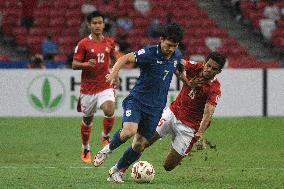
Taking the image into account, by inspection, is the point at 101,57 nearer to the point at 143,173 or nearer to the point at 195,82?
the point at 195,82

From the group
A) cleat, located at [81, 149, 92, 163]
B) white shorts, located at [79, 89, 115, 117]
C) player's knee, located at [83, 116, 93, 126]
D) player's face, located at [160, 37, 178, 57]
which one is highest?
player's face, located at [160, 37, 178, 57]

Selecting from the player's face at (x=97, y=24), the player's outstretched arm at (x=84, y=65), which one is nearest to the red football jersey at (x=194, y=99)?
the player's outstretched arm at (x=84, y=65)

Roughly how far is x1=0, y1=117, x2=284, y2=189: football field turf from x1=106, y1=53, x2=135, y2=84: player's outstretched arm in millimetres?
1305

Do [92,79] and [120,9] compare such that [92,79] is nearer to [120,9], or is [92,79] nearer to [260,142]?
[260,142]

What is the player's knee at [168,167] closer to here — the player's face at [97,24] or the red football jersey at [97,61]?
the red football jersey at [97,61]

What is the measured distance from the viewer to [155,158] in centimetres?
1566

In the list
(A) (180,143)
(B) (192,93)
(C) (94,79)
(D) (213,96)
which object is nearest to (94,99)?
(C) (94,79)

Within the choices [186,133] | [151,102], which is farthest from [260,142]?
[151,102]

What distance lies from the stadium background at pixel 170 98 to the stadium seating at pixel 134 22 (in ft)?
0.11

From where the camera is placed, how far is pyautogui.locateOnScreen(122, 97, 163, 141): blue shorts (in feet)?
37.8

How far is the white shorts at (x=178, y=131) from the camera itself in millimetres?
12664

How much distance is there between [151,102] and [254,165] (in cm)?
336

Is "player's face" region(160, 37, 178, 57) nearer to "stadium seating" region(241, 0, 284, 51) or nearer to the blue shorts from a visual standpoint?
the blue shorts

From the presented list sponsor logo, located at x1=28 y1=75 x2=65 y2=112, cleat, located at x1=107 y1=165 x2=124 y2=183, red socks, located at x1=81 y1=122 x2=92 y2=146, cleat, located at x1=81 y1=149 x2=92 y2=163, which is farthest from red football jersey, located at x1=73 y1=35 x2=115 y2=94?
sponsor logo, located at x1=28 y1=75 x2=65 y2=112
